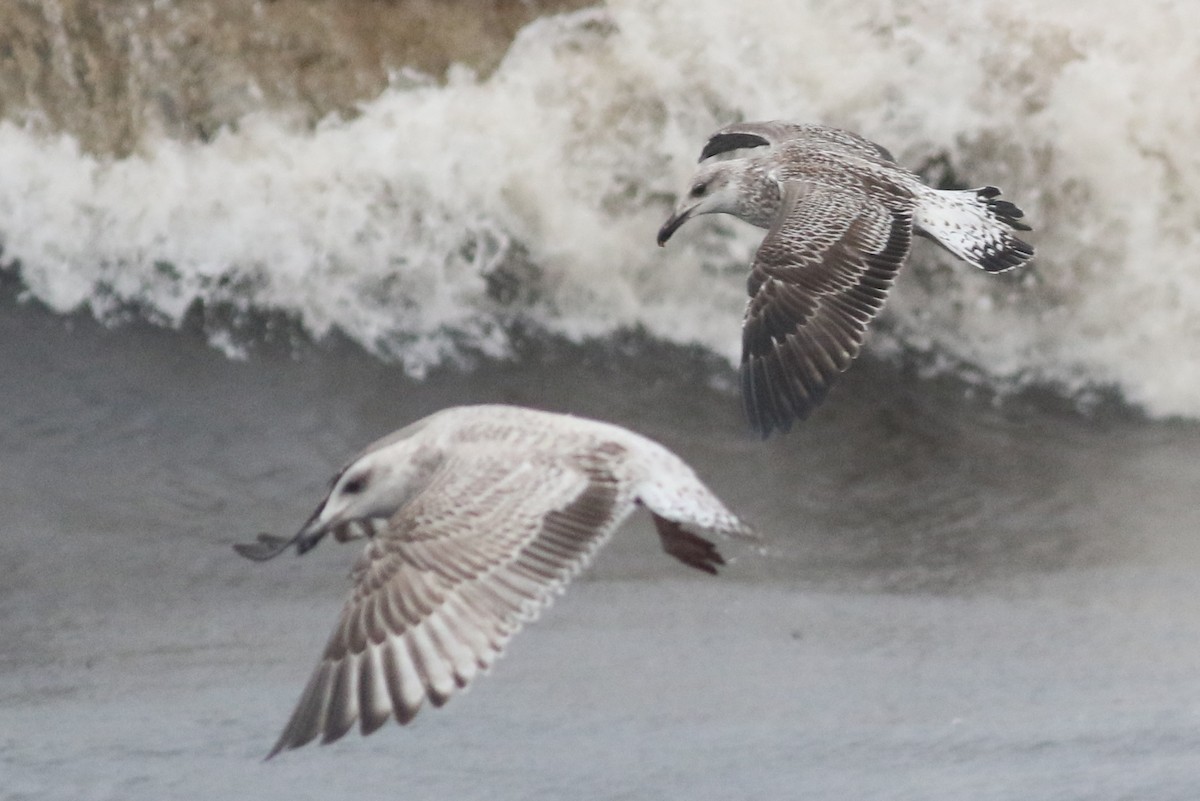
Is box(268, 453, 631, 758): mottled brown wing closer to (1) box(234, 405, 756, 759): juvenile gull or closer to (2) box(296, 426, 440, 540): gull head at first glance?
(1) box(234, 405, 756, 759): juvenile gull

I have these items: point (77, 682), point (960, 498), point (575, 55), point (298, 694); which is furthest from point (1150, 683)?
point (575, 55)

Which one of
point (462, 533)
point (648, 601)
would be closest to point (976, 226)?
point (648, 601)

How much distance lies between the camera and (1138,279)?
715 centimetres

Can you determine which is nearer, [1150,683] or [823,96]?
[1150,683]

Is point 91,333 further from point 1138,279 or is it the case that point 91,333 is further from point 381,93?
point 1138,279

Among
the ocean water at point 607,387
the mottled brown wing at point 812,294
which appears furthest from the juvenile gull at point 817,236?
the ocean water at point 607,387

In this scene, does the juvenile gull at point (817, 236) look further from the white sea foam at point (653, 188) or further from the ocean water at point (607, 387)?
the white sea foam at point (653, 188)

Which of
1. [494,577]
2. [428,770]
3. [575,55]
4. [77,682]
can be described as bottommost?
[77,682]

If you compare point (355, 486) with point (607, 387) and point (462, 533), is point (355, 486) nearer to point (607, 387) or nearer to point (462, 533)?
point (462, 533)

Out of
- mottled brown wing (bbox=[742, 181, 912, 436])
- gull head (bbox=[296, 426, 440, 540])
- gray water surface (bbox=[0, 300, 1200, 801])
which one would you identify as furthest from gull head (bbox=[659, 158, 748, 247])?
gull head (bbox=[296, 426, 440, 540])

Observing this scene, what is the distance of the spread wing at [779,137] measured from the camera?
610cm

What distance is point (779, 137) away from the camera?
6.11 meters

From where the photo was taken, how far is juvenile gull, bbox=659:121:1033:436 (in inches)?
204

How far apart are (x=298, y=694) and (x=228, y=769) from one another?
1.23 feet
